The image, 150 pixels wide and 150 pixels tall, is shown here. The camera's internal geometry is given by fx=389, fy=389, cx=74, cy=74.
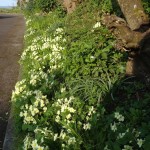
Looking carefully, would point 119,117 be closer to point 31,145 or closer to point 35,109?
point 31,145

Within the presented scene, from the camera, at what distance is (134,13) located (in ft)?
21.7

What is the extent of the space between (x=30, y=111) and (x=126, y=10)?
2517 mm

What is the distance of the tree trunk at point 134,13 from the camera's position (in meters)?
6.60

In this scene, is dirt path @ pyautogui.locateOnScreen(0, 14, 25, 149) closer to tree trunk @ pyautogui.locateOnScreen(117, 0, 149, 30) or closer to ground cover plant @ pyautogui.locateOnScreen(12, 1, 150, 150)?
ground cover plant @ pyautogui.locateOnScreen(12, 1, 150, 150)

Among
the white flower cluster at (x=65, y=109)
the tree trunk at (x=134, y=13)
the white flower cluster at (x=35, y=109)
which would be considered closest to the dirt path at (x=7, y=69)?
the white flower cluster at (x=35, y=109)

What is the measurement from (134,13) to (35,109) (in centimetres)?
236

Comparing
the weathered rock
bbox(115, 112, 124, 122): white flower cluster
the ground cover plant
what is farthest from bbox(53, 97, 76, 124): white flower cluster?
the weathered rock

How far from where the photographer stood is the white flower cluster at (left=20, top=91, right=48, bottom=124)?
5879mm

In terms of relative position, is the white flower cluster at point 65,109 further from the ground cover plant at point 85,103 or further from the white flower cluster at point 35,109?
the white flower cluster at point 35,109

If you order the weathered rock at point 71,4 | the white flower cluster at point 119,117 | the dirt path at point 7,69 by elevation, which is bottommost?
the dirt path at point 7,69

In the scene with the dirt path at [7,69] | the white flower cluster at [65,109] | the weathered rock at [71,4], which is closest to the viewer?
the white flower cluster at [65,109]

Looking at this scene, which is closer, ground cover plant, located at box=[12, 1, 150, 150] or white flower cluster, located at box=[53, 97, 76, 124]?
ground cover plant, located at box=[12, 1, 150, 150]

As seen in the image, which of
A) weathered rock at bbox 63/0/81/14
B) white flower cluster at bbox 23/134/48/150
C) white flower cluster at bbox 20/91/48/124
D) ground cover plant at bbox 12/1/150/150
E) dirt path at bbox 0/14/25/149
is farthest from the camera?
weathered rock at bbox 63/0/81/14

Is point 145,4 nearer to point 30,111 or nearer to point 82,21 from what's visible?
point 82,21
